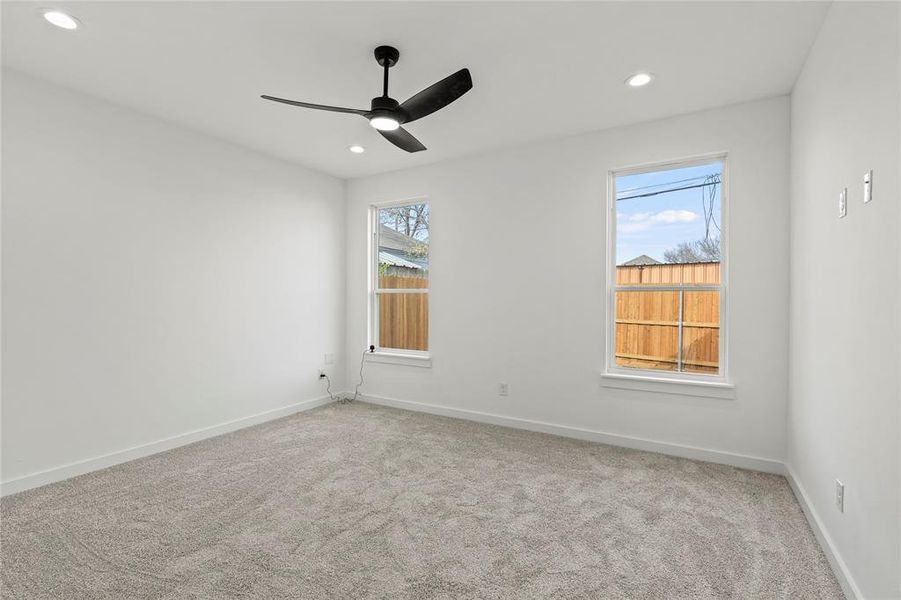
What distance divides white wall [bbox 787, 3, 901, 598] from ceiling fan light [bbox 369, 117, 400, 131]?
2.09m

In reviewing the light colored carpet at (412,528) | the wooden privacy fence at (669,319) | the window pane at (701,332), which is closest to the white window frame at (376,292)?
the light colored carpet at (412,528)

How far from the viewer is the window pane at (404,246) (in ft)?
15.4

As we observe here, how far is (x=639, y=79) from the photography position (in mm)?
2734

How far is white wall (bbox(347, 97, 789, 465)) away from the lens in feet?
9.86

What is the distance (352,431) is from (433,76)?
3014 millimetres

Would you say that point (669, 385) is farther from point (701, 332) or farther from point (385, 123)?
point (385, 123)

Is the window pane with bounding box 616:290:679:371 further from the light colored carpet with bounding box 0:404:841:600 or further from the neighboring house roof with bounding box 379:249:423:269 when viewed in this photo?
the neighboring house roof with bounding box 379:249:423:269

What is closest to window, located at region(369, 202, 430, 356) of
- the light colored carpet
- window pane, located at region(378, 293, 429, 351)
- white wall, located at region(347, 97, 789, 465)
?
window pane, located at region(378, 293, 429, 351)

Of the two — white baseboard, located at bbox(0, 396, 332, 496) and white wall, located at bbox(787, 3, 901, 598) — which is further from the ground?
white wall, located at bbox(787, 3, 901, 598)

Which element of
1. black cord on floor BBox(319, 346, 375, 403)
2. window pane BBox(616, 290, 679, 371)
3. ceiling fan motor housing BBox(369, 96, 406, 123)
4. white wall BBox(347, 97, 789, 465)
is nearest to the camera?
ceiling fan motor housing BBox(369, 96, 406, 123)

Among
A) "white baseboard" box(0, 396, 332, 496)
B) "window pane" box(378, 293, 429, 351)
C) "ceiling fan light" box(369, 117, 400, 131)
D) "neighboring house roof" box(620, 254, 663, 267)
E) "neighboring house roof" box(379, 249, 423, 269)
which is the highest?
"ceiling fan light" box(369, 117, 400, 131)

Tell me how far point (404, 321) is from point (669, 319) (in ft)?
8.92

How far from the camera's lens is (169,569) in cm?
190

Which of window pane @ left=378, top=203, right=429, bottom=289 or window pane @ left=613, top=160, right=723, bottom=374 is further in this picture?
window pane @ left=378, top=203, right=429, bottom=289
